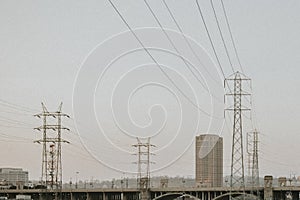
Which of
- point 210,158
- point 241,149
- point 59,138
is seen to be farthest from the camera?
point 210,158

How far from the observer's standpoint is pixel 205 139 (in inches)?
2938

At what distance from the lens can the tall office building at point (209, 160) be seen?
77562 mm

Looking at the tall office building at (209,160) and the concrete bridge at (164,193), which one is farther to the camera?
the concrete bridge at (164,193)

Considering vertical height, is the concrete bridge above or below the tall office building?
below

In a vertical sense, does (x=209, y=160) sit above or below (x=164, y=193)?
above

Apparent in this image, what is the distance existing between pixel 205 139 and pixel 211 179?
167 ft

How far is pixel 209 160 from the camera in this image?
101688 millimetres

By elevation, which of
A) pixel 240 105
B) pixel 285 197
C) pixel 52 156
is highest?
pixel 240 105

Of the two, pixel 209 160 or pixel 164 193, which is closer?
pixel 209 160

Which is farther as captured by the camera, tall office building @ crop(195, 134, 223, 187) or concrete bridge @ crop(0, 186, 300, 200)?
concrete bridge @ crop(0, 186, 300, 200)

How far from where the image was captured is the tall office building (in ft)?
254

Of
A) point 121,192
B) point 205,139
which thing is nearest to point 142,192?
point 121,192

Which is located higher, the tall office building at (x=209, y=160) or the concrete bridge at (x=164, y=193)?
the tall office building at (x=209, y=160)

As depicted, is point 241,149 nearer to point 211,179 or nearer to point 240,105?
point 240,105
